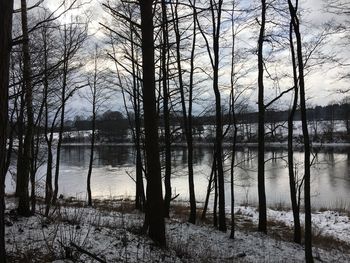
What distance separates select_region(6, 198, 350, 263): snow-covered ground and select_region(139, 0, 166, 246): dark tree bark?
0.37 m

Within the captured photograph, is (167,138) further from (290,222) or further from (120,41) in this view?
(290,222)

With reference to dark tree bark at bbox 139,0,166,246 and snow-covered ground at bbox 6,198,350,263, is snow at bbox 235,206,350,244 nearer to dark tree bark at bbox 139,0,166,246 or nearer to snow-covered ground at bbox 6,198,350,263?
snow-covered ground at bbox 6,198,350,263

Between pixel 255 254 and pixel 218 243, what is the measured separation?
50.2 inches

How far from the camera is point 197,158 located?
52.1 meters

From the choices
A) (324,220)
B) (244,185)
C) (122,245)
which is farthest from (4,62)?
(244,185)

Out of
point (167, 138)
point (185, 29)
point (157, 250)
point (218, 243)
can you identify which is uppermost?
point (185, 29)

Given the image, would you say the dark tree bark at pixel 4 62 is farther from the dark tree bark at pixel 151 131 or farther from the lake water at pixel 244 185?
the lake water at pixel 244 185

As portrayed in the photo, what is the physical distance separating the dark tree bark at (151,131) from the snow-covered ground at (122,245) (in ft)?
1.20

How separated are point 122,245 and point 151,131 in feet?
7.42

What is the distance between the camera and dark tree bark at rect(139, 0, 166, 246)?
7957mm

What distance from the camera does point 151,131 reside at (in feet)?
26.6

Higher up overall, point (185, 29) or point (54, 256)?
point (185, 29)

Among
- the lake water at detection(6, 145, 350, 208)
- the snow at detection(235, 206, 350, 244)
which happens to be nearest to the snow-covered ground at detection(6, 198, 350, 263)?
the snow at detection(235, 206, 350, 244)

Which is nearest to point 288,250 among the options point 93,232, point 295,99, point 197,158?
point 295,99
